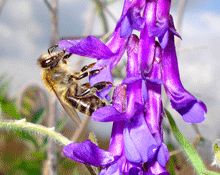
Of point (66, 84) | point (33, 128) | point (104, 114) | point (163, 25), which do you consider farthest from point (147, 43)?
point (66, 84)

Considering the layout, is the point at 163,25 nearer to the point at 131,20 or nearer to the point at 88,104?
the point at 131,20

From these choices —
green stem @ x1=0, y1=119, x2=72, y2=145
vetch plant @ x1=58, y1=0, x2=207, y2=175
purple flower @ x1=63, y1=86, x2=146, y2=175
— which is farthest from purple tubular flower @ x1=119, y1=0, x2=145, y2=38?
green stem @ x1=0, y1=119, x2=72, y2=145

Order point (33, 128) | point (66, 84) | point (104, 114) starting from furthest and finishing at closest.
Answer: point (66, 84)
point (33, 128)
point (104, 114)

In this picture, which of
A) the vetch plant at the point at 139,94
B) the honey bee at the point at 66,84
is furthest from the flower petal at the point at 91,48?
the honey bee at the point at 66,84

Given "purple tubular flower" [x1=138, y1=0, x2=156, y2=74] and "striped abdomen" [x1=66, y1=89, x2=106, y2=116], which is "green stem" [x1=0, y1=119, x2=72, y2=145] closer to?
"striped abdomen" [x1=66, y1=89, x2=106, y2=116]

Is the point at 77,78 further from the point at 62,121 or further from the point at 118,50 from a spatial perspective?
the point at 62,121
